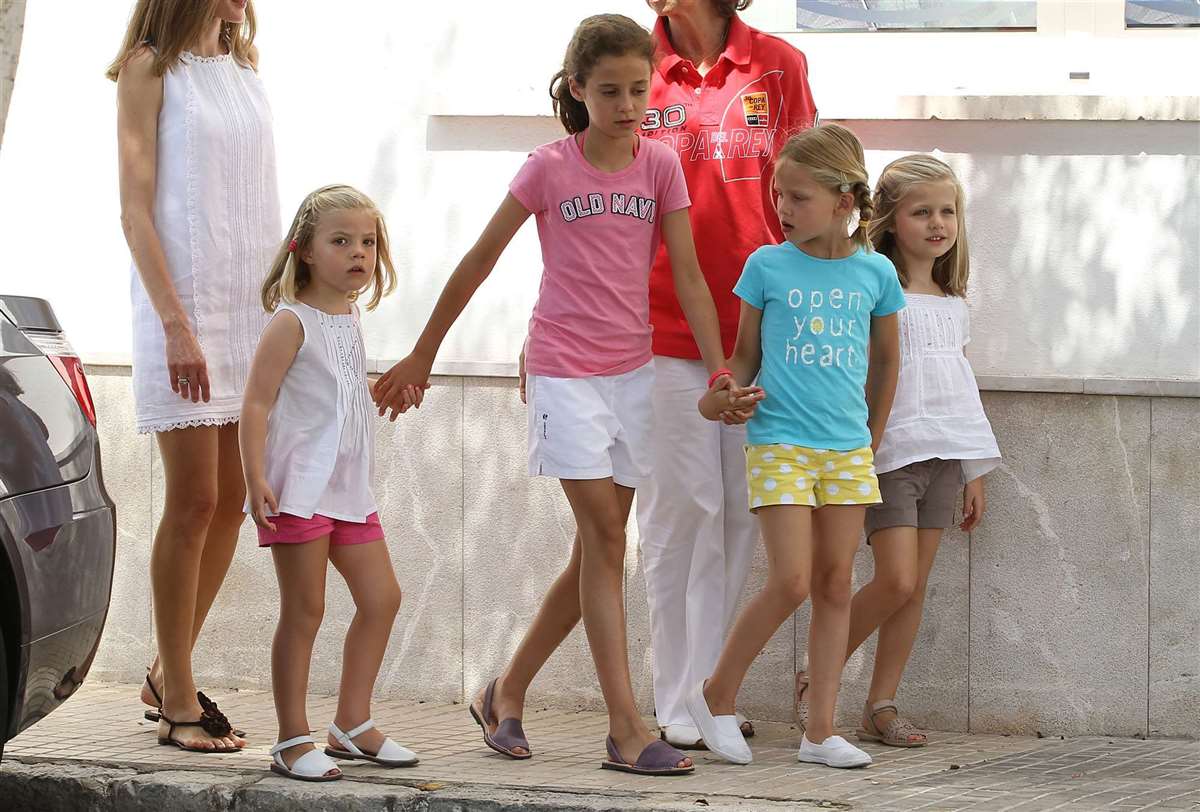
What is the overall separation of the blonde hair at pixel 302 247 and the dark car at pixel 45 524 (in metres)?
0.65

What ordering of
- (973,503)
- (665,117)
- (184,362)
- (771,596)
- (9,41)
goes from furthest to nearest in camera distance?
(9,41) < (973,503) < (665,117) < (184,362) < (771,596)

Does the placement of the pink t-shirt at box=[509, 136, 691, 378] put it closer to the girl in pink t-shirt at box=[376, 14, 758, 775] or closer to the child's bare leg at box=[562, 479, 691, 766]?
the girl in pink t-shirt at box=[376, 14, 758, 775]

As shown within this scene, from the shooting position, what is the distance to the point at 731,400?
15.7ft

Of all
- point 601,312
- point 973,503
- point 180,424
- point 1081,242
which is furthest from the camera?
point 1081,242

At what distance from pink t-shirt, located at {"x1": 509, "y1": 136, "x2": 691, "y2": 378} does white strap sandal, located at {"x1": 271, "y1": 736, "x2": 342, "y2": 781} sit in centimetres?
121

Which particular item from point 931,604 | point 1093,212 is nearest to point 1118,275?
point 1093,212

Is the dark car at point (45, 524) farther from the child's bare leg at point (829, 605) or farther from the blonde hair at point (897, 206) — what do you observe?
the blonde hair at point (897, 206)

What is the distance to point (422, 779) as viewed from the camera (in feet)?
15.5

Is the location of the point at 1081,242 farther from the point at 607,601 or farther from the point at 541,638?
the point at 541,638

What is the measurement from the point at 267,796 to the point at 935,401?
2333 millimetres

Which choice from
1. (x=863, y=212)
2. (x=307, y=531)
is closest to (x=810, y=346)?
(x=863, y=212)

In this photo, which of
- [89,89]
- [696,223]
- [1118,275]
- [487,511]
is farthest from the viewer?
[89,89]

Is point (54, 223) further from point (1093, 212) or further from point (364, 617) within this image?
point (1093, 212)

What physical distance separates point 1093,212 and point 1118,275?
221 millimetres
